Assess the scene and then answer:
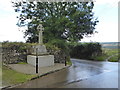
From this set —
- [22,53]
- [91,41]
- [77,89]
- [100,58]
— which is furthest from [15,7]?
[77,89]

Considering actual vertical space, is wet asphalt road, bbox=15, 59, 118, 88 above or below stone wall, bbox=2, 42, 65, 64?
below

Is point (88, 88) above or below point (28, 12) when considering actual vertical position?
below

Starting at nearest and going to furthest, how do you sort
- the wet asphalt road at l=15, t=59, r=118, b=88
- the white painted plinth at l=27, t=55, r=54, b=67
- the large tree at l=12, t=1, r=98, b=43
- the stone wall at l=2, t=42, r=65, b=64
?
1. the wet asphalt road at l=15, t=59, r=118, b=88
2. the white painted plinth at l=27, t=55, r=54, b=67
3. the stone wall at l=2, t=42, r=65, b=64
4. the large tree at l=12, t=1, r=98, b=43

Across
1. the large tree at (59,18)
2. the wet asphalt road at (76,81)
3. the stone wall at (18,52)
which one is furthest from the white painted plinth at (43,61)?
the large tree at (59,18)

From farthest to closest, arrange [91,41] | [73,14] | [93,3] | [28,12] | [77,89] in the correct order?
[91,41]
[28,12]
[93,3]
[73,14]
[77,89]

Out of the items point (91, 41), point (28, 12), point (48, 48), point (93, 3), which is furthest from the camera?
point (91, 41)

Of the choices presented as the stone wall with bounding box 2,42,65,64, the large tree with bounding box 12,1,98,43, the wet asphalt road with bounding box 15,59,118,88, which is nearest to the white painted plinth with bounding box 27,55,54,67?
the stone wall with bounding box 2,42,65,64

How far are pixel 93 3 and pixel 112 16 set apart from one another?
3.69 m

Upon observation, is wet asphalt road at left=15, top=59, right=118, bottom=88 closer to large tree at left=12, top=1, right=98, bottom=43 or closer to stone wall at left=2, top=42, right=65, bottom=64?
stone wall at left=2, top=42, right=65, bottom=64

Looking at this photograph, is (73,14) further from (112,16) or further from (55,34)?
(112,16)

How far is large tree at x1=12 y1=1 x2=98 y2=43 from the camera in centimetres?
1270

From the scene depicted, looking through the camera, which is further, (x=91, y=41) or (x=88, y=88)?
(x=91, y=41)

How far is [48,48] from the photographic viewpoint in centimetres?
1095

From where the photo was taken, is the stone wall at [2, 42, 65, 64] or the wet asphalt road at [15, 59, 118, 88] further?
the stone wall at [2, 42, 65, 64]
